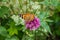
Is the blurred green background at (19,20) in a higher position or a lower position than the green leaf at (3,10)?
lower

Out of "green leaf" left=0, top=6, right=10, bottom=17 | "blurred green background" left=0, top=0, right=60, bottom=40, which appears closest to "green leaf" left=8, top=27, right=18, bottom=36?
"blurred green background" left=0, top=0, right=60, bottom=40

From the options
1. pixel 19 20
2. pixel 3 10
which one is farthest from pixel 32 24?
pixel 3 10

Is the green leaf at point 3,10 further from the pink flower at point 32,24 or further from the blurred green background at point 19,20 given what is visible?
the pink flower at point 32,24

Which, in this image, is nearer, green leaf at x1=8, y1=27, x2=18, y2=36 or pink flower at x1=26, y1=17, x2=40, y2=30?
pink flower at x1=26, y1=17, x2=40, y2=30

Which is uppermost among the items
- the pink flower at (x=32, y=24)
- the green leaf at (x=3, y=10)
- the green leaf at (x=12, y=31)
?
the green leaf at (x=3, y=10)

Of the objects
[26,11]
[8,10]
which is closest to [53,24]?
[26,11]

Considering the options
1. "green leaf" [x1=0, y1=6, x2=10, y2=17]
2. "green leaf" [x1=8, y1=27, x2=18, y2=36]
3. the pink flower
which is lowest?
"green leaf" [x1=8, y1=27, x2=18, y2=36]

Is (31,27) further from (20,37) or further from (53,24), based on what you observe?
(53,24)

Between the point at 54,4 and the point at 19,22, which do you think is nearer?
the point at 19,22

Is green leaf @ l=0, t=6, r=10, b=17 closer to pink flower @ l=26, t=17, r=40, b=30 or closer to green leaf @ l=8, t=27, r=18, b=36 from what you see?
green leaf @ l=8, t=27, r=18, b=36

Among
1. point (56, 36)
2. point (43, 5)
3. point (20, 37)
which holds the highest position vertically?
point (43, 5)

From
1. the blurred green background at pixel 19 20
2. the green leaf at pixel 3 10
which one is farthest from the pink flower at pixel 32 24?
the green leaf at pixel 3 10
